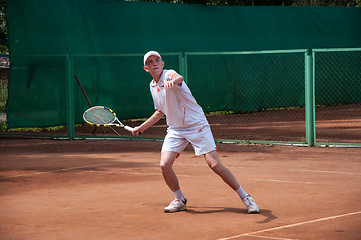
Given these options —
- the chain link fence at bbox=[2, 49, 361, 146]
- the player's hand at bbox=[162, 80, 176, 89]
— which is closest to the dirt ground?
the player's hand at bbox=[162, 80, 176, 89]

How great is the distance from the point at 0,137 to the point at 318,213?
10.7m

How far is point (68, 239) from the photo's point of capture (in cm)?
581

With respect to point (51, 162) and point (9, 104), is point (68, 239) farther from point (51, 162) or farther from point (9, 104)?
point (9, 104)

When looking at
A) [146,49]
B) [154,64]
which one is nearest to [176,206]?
[154,64]

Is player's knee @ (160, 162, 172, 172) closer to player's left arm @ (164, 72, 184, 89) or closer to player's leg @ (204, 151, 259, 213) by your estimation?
player's leg @ (204, 151, 259, 213)

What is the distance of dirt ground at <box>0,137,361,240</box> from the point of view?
6102 millimetres

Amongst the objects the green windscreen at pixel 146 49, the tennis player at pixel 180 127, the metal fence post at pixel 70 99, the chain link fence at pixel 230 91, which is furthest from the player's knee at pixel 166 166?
the metal fence post at pixel 70 99

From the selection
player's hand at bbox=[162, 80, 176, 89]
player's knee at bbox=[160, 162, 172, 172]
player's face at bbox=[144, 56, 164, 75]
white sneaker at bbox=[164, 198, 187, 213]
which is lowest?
white sneaker at bbox=[164, 198, 187, 213]

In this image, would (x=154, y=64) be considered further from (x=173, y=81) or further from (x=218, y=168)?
(x=218, y=168)

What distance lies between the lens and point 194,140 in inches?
268

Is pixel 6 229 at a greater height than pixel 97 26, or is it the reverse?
pixel 97 26

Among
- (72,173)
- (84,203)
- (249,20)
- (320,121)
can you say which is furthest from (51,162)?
(249,20)

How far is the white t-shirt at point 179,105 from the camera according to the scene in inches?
266

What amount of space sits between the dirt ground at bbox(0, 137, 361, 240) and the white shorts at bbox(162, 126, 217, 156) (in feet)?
2.25
